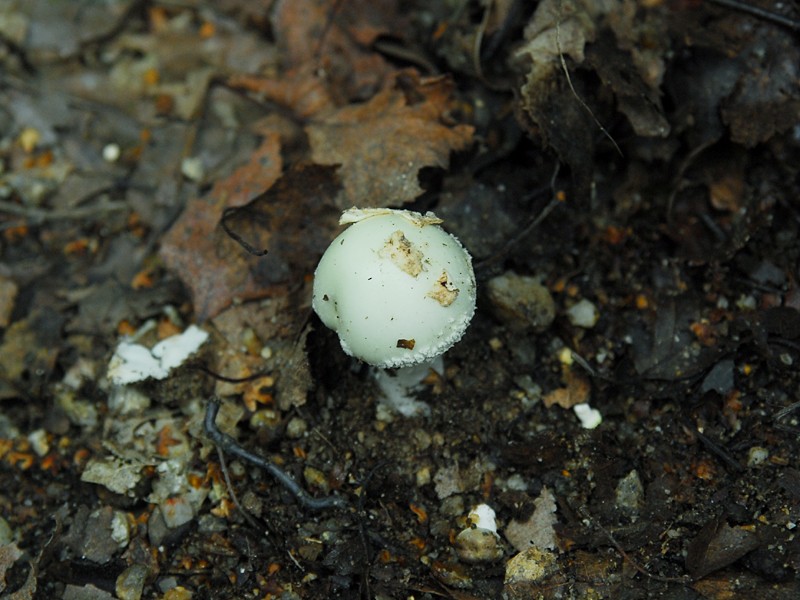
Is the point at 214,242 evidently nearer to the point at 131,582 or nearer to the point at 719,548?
the point at 131,582

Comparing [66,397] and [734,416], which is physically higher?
[734,416]

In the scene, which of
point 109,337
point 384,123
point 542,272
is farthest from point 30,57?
point 542,272

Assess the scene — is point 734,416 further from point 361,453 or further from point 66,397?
point 66,397

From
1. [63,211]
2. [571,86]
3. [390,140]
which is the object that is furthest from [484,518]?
[63,211]

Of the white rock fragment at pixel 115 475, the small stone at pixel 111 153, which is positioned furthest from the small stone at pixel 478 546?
the small stone at pixel 111 153

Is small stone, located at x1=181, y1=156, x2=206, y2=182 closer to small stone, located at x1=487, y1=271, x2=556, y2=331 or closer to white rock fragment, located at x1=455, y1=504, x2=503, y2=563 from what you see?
small stone, located at x1=487, y1=271, x2=556, y2=331

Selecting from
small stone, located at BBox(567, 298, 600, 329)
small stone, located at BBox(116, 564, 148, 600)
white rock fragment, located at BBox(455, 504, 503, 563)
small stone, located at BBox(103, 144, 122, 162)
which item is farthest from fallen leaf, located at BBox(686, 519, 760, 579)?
small stone, located at BBox(103, 144, 122, 162)

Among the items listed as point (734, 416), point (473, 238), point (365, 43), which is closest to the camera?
point (734, 416)

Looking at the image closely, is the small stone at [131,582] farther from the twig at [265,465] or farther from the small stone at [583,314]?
the small stone at [583,314]
